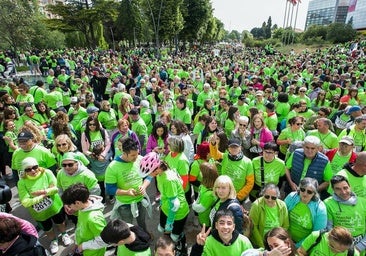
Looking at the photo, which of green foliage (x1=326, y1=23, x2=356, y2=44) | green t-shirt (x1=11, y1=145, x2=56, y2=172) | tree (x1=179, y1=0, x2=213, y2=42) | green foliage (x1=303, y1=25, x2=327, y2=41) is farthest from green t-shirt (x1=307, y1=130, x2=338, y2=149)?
green foliage (x1=303, y1=25, x2=327, y2=41)

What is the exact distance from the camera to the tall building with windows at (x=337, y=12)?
6803cm

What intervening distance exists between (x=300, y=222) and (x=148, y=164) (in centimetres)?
206

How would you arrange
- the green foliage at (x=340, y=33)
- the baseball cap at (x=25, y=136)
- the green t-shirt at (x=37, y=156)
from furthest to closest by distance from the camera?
the green foliage at (x=340, y=33) < the green t-shirt at (x=37, y=156) < the baseball cap at (x=25, y=136)

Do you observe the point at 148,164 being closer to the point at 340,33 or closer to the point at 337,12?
the point at 340,33

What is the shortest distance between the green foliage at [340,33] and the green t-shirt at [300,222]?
5983 centimetres

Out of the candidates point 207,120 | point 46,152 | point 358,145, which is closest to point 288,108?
point 358,145

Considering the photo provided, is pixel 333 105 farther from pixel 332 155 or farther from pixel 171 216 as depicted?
pixel 171 216

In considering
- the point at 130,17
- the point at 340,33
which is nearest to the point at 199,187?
the point at 130,17

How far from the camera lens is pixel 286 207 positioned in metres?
3.38

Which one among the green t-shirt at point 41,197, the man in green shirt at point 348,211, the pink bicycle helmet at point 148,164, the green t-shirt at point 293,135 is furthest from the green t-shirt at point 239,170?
the green t-shirt at point 41,197

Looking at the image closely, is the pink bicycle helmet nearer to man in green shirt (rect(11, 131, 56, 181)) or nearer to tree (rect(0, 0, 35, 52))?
man in green shirt (rect(11, 131, 56, 181))

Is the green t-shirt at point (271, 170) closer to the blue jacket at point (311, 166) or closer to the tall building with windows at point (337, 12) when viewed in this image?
the blue jacket at point (311, 166)

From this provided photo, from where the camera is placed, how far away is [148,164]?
3.44 meters

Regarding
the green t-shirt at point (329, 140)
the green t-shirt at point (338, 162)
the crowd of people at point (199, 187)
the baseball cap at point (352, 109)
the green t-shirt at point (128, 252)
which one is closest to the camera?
the green t-shirt at point (128, 252)
